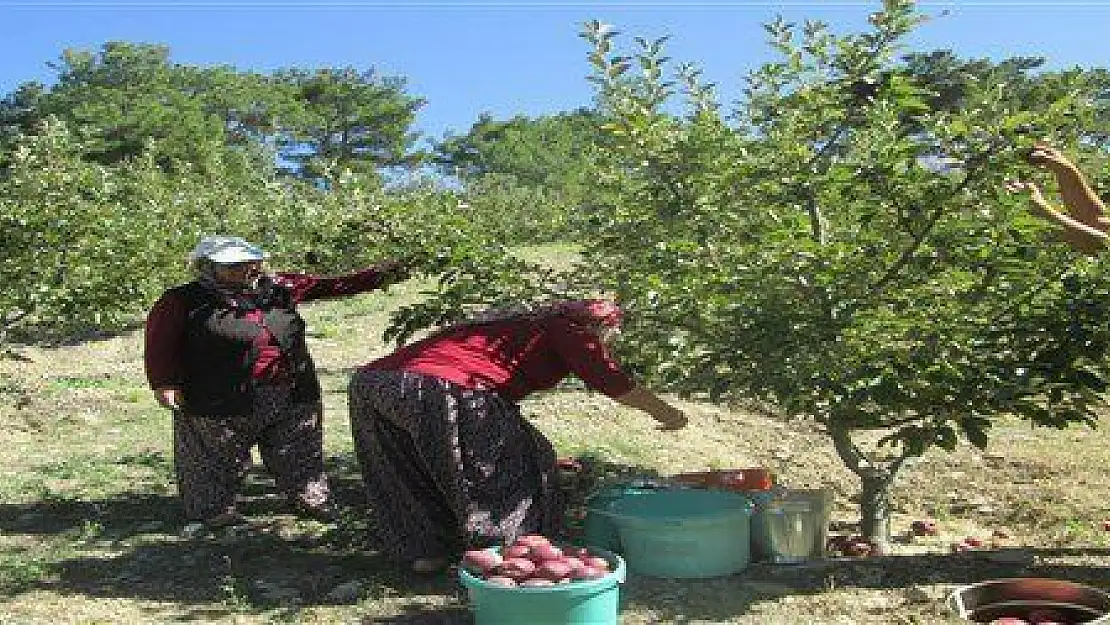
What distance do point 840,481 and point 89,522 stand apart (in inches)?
165

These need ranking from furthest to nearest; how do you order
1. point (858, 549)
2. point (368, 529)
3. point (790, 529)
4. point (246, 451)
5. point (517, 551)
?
point (246, 451) < point (368, 529) < point (858, 549) < point (790, 529) < point (517, 551)

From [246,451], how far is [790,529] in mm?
2560

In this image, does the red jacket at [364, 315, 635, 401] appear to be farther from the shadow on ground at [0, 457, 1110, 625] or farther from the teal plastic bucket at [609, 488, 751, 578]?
the shadow on ground at [0, 457, 1110, 625]

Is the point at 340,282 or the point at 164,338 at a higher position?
the point at 340,282

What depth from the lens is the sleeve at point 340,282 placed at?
5.98m

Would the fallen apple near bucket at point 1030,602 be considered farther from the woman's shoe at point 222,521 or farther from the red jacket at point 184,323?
the woman's shoe at point 222,521

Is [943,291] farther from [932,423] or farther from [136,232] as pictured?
[136,232]

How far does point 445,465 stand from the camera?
5.02m

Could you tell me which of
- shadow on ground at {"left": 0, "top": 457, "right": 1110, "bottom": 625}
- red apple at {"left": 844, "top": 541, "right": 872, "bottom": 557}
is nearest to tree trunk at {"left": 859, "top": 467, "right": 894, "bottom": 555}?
red apple at {"left": 844, "top": 541, "right": 872, "bottom": 557}

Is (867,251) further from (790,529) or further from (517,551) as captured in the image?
(517,551)

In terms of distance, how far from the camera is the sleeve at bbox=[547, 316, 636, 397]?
4.75 meters

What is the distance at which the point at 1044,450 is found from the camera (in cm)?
826

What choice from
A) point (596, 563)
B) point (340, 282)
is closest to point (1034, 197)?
point (596, 563)

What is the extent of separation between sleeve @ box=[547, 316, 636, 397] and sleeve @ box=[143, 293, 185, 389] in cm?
189
